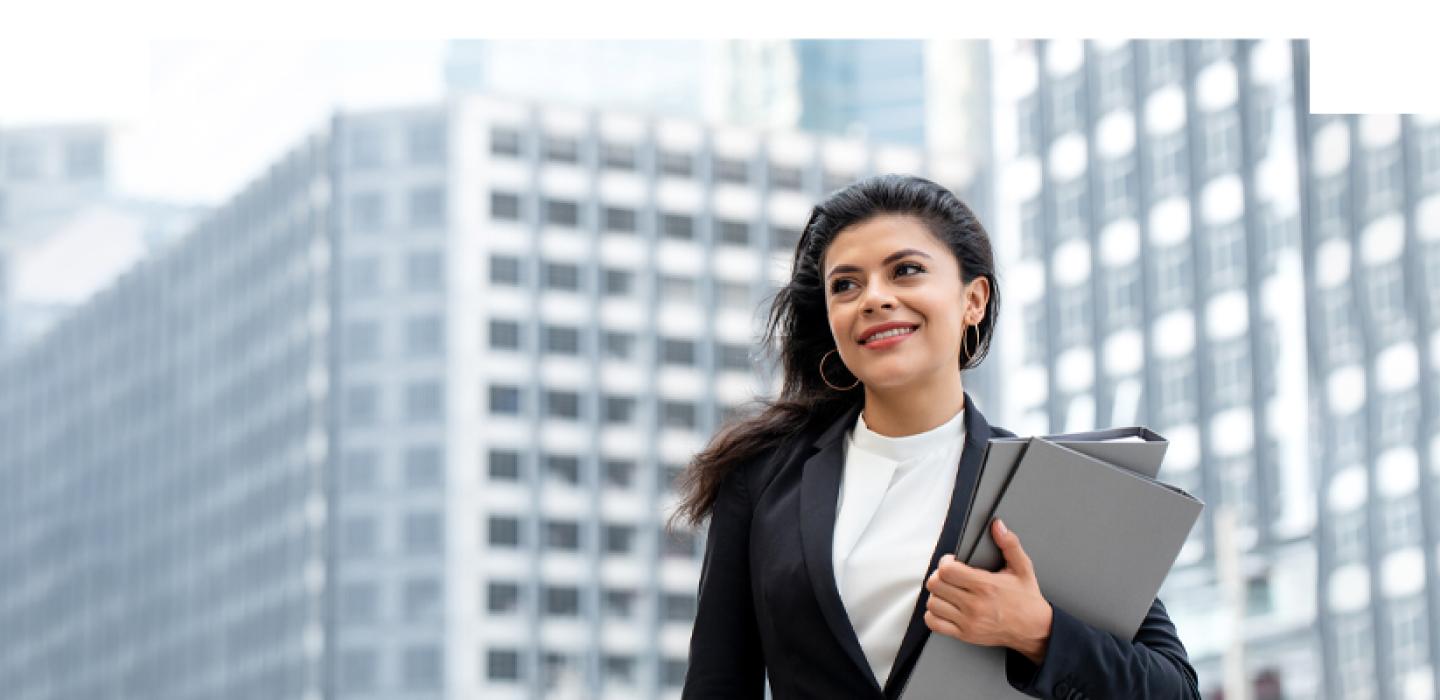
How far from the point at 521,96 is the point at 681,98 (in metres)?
29.5

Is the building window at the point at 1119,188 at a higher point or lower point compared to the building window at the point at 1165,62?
lower

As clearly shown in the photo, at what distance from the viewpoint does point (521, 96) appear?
55469 mm

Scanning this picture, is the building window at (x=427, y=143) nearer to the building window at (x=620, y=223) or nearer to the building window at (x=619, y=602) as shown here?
the building window at (x=620, y=223)

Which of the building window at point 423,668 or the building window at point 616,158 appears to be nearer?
the building window at point 423,668

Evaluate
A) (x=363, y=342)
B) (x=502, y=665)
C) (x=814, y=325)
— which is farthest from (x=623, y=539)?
(x=814, y=325)

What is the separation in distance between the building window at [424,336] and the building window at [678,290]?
20.3 feet

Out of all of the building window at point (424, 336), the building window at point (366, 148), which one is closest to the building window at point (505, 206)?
the building window at point (424, 336)

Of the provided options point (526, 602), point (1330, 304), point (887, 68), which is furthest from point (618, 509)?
point (887, 68)

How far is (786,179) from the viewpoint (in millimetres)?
57406

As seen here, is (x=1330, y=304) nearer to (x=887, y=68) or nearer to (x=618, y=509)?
(x=618, y=509)

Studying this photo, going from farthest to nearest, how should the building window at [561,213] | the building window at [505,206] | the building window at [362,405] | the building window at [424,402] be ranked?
the building window at [362,405] < the building window at [561,213] < the building window at [505,206] < the building window at [424,402]

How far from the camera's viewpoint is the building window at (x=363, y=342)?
56344mm

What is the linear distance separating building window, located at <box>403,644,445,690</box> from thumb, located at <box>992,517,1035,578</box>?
52268 millimetres

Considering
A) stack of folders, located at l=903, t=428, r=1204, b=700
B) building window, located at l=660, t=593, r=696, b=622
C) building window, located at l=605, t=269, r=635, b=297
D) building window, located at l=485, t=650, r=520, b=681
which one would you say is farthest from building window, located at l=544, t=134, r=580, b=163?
stack of folders, located at l=903, t=428, r=1204, b=700
